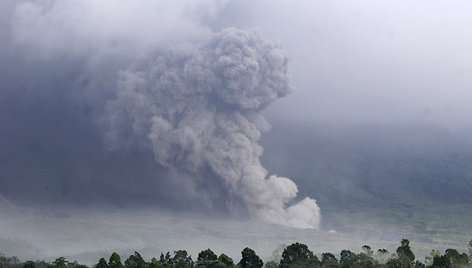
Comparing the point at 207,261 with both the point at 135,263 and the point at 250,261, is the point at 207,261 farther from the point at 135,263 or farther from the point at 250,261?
the point at 135,263

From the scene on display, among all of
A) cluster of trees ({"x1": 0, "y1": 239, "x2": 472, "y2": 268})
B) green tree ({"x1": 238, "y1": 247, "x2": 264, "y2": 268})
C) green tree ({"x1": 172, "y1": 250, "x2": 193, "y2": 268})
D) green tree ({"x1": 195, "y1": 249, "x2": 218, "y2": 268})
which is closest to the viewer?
cluster of trees ({"x1": 0, "y1": 239, "x2": 472, "y2": 268})

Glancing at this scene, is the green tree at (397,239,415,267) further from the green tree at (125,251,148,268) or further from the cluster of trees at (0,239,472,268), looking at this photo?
the green tree at (125,251,148,268)

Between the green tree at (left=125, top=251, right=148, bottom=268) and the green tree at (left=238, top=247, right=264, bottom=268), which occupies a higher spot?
the green tree at (left=238, top=247, right=264, bottom=268)

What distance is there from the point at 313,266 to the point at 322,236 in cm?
5616

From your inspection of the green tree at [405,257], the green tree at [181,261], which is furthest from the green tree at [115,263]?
the green tree at [405,257]

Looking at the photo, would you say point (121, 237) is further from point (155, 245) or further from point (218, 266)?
point (218, 266)

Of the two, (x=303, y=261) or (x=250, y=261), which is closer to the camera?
(x=250, y=261)

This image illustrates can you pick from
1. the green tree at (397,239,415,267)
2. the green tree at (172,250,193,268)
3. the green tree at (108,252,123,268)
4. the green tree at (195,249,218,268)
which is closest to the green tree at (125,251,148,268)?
the green tree at (108,252,123,268)

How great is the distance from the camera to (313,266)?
62719 mm

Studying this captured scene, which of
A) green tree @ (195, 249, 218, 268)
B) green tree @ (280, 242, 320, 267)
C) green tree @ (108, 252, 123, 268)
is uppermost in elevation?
green tree @ (280, 242, 320, 267)

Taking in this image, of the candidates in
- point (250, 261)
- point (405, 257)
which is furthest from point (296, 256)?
point (405, 257)

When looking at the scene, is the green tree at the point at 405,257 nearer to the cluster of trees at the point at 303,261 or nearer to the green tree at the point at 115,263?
the cluster of trees at the point at 303,261

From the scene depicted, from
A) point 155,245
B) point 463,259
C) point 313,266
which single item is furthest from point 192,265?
point 155,245

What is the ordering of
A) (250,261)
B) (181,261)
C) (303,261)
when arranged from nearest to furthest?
(250,261) < (303,261) < (181,261)
